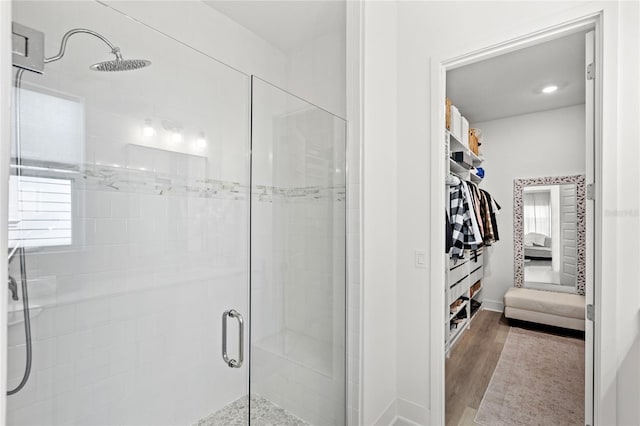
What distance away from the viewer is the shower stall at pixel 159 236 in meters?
1.05

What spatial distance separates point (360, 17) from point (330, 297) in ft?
4.85

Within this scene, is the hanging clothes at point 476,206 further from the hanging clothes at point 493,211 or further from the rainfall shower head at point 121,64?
the rainfall shower head at point 121,64

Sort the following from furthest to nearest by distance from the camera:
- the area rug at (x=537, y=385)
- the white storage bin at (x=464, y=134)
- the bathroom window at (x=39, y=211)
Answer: the white storage bin at (x=464, y=134), the area rug at (x=537, y=385), the bathroom window at (x=39, y=211)

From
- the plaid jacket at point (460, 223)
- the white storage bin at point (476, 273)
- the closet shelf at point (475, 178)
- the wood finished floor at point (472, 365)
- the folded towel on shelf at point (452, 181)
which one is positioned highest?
the closet shelf at point (475, 178)

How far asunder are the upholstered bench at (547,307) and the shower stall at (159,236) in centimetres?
283

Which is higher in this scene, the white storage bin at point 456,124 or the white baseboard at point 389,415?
the white storage bin at point 456,124

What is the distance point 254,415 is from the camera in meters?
1.29

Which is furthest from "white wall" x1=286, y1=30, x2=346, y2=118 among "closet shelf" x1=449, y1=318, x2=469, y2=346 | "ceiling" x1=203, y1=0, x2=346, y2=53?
"closet shelf" x1=449, y1=318, x2=469, y2=346

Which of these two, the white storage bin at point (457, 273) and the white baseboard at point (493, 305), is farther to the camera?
the white baseboard at point (493, 305)

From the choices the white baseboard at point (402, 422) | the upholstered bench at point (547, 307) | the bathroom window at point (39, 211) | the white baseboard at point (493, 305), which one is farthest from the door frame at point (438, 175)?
the white baseboard at point (493, 305)

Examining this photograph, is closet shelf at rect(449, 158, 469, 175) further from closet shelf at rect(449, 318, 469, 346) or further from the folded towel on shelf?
closet shelf at rect(449, 318, 469, 346)

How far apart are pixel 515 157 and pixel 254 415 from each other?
4.15 metres

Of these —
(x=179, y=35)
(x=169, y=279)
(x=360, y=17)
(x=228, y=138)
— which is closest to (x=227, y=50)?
(x=179, y=35)

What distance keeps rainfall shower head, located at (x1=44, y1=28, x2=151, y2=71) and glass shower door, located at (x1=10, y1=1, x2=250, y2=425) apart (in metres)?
0.02
